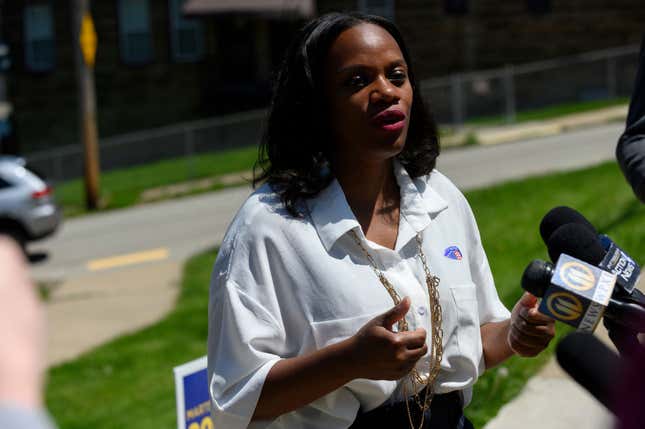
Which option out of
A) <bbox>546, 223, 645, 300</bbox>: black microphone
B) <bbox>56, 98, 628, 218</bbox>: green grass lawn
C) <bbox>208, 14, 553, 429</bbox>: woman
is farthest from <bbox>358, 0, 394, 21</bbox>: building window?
<bbox>546, 223, 645, 300</bbox>: black microphone

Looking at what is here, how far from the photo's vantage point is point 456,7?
83.1ft

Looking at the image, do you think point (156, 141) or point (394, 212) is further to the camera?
point (156, 141)

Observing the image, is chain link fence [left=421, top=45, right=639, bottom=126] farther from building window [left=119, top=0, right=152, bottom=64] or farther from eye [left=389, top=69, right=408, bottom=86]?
eye [left=389, top=69, right=408, bottom=86]

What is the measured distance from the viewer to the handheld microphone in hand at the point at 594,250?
183 cm

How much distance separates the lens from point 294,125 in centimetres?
260

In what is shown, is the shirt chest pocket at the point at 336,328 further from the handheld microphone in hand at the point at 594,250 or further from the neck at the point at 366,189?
the handheld microphone in hand at the point at 594,250

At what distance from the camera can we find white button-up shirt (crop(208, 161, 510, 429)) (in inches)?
92.7

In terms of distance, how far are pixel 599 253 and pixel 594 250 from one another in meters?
0.01

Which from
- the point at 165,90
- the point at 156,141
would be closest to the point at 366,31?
the point at 156,141

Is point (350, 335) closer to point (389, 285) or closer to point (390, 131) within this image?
point (389, 285)

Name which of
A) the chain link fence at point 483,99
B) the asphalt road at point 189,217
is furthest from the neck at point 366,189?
the chain link fence at point 483,99

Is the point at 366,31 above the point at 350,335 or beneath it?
above

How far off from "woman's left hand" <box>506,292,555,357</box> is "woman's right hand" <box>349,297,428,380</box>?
1.07ft

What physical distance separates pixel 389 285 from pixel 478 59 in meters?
24.0
